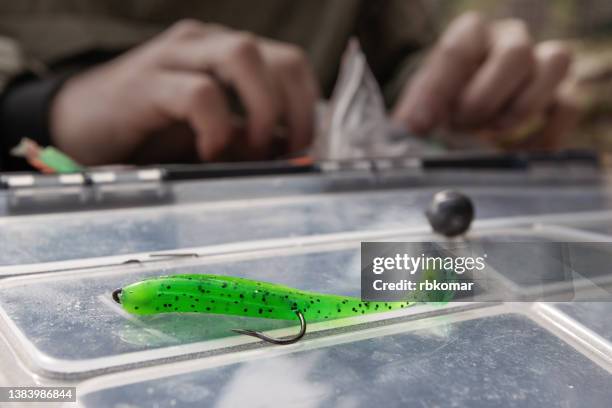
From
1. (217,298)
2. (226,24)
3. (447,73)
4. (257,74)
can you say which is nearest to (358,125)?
(257,74)

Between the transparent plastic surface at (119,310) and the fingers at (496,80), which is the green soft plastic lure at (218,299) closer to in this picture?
the transparent plastic surface at (119,310)

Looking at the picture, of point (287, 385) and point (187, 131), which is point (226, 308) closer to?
point (287, 385)

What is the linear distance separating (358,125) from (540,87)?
0.75 m

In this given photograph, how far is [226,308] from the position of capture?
281 millimetres

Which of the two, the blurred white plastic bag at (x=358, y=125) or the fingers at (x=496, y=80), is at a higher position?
the fingers at (x=496, y=80)

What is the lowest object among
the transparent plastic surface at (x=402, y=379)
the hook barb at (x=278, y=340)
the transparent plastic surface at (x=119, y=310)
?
the transparent plastic surface at (x=402, y=379)

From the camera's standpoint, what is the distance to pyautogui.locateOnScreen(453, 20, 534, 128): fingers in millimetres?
1361

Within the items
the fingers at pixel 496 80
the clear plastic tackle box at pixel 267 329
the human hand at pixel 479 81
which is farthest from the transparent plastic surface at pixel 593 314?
the fingers at pixel 496 80

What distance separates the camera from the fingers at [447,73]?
1.34 m

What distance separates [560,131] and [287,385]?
156 centimetres

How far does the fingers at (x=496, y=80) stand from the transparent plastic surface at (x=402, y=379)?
117cm

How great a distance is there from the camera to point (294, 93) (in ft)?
4.06

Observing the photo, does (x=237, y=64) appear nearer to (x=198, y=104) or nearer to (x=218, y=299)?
(x=198, y=104)

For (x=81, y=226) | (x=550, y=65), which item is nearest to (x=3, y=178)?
(x=81, y=226)
